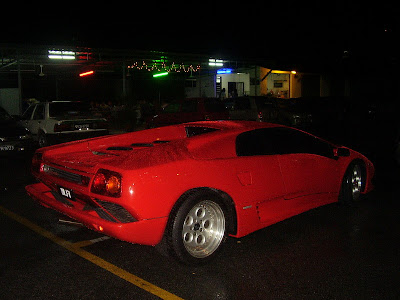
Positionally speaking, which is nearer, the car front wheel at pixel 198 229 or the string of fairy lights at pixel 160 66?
the car front wheel at pixel 198 229

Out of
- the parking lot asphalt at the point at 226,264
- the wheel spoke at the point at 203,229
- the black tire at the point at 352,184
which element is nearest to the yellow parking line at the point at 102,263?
the parking lot asphalt at the point at 226,264

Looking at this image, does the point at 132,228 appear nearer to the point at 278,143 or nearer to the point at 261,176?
the point at 261,176

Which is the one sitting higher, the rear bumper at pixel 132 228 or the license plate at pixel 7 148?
the license plate at pixel 7 148

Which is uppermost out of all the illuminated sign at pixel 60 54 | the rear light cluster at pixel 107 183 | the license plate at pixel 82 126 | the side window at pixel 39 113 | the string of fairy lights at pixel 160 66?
the string of fairy lights at pixel 160 66

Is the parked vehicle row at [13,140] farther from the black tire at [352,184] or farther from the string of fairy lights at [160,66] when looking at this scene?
the string of fairy lights at [160,66]

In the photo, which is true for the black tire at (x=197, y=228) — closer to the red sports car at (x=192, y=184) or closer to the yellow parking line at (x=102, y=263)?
the red sports car at (x=192, y=184)

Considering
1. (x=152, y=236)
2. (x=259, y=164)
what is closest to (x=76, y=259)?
(x=152, y=236)

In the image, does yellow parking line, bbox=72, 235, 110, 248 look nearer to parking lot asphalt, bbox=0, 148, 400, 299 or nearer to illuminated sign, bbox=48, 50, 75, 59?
parking lot asphalt, bbox=0, 148, 400, 299

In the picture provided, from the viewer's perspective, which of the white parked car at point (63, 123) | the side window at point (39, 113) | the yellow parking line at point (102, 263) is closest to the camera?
the yellow parking line at point (102, 263)

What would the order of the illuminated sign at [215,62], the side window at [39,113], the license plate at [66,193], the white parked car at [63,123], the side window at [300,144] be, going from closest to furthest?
the license plate at [66,193], the side window at [300,144], the white parked car at [63,123], the side window at [39,113], the illuminated sign at [215,62]

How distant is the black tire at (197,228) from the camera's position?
384cm

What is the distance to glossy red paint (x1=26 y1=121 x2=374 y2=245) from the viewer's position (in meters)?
3.72

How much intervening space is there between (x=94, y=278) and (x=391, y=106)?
88.0 feet

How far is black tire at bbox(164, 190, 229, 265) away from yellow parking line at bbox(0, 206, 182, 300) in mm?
415
